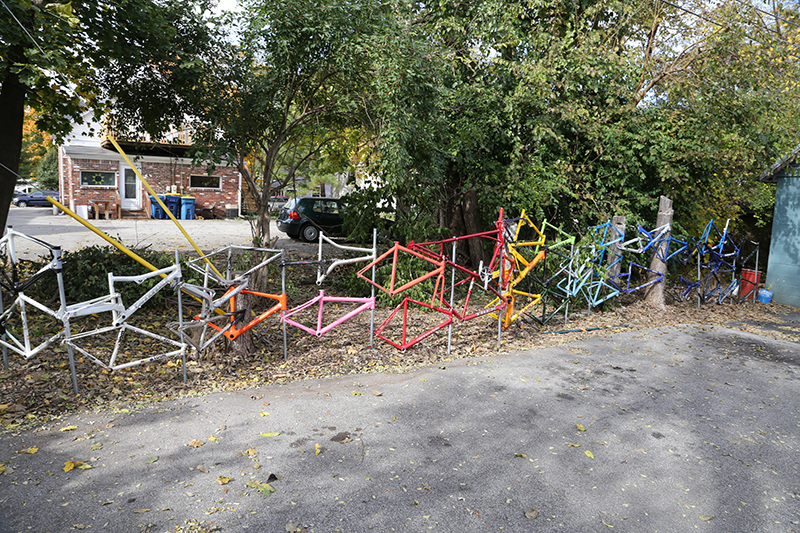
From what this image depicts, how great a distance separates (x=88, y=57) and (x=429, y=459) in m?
7.45

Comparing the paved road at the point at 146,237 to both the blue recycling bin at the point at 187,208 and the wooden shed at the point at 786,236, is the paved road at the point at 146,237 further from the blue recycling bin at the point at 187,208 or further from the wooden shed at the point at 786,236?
the wooden shed at the point at 786,236

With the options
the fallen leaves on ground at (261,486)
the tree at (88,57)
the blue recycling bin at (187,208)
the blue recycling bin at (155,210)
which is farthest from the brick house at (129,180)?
the fallen leaves on ground at (261,486)

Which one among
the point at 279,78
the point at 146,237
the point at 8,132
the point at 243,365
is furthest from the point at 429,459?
the point at 146,237

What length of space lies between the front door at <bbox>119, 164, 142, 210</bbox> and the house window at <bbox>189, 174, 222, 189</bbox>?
2485mm

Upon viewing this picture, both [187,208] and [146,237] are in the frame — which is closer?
[146,237]

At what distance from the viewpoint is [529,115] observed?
34.6 feet

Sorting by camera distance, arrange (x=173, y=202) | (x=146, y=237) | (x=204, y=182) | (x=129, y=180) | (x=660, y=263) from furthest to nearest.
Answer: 1. (x=204, y=182)
2. (x=129, y=180)
3. (x=173, y=202)
4. (x=146, y=237)
5. (x=660, y=263)

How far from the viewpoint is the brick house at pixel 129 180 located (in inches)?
941

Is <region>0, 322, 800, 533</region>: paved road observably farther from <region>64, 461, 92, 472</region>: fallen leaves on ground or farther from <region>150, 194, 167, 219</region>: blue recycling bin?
<region>150, 194, 167, 219</region>: blue recycling bin

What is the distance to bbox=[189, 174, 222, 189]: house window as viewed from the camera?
26.3 m

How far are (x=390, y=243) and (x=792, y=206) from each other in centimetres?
→ 957

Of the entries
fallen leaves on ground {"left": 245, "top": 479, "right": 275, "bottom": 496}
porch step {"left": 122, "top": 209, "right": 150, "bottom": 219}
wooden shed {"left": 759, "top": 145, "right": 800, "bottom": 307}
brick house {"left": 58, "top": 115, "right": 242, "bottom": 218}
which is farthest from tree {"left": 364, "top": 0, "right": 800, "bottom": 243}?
porch step {"left": 122, "top": 209, "right": 150, "bottom": 219}

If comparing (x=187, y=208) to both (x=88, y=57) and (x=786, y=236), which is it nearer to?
(x=88, y=57)

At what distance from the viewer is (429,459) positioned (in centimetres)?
389
